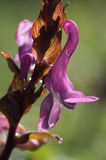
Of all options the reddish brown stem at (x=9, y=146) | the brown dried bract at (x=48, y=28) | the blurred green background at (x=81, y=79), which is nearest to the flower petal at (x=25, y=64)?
the brown dried bract at (x=48, y=28)

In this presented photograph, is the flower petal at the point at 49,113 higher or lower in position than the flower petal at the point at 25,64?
lower

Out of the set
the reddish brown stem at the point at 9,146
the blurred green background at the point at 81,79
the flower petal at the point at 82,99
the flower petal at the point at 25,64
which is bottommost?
the blurred green background at the point at 81,79

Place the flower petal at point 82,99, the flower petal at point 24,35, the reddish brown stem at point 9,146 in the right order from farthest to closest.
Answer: the flower petal at point 24,35, the reddish brown stem at point 9,146, the flower petal at point 82,99

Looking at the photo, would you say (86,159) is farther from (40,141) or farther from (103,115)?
(103,115)

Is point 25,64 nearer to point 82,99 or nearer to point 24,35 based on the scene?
point 82,99

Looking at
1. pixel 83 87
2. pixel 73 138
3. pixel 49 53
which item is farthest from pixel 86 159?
pixel 83 87

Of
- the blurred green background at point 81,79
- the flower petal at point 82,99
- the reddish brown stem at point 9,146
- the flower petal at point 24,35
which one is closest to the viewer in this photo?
the flower petal at point 82,99

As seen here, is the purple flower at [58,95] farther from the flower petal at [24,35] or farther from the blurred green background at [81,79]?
the blurred green background at [81,79]
